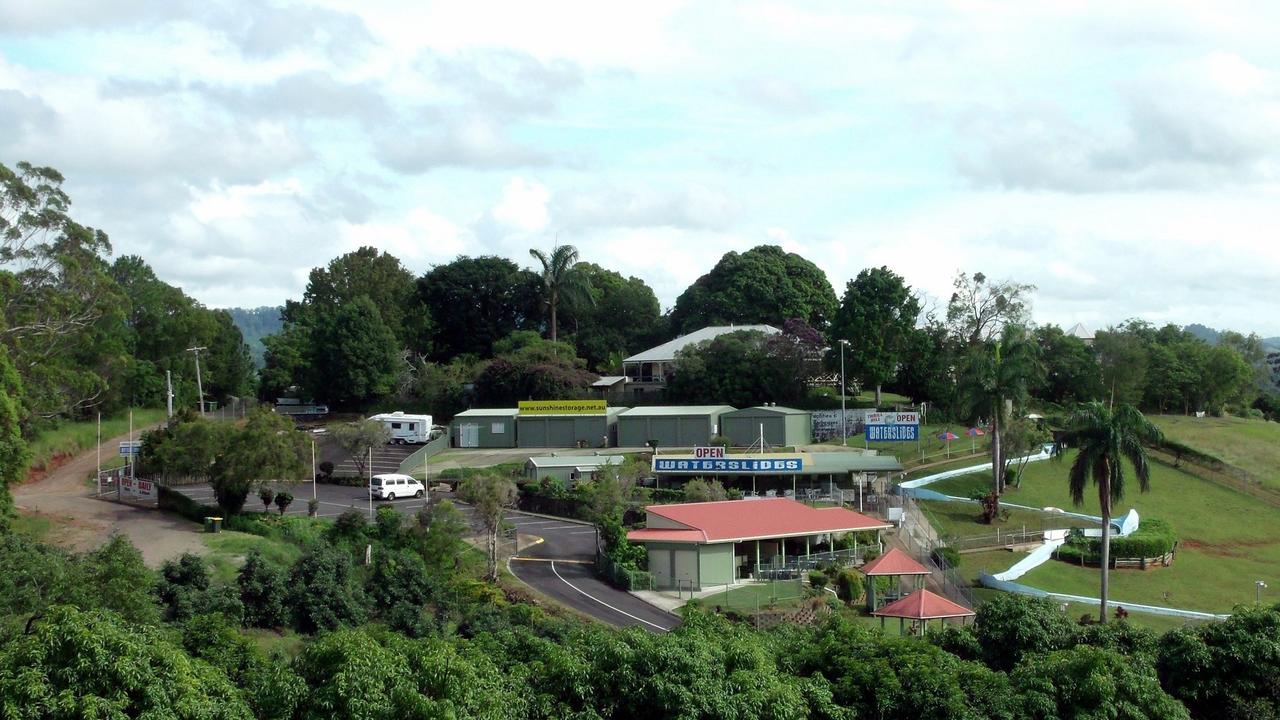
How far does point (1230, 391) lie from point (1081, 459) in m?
52.3

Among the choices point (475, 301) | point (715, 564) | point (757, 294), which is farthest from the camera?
point (757, 294)

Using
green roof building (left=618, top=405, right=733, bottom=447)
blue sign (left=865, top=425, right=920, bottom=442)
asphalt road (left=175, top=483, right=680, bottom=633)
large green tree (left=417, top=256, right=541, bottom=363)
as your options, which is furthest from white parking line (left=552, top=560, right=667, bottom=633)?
large green tree (left=417, top=256, right=541, bottom=363)

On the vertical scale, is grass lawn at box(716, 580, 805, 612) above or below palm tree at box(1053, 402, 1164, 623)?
below

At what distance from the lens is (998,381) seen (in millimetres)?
52500

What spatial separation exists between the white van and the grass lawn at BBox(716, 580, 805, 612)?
20.6m

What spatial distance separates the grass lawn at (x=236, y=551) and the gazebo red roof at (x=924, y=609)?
19485mm

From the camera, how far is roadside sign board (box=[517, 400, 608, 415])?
2825 inches

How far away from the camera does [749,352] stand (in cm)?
7738

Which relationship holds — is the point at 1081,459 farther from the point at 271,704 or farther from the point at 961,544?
the point at 271,704

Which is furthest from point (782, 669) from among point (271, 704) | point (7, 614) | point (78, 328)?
point (78, 328)

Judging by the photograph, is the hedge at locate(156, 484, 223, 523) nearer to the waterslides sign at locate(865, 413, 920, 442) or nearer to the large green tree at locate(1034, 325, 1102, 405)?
the waterslides sign at locate(865, 413, 920, 442)

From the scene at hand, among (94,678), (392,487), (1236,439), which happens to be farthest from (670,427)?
(94,678)

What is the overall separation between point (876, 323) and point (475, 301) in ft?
122

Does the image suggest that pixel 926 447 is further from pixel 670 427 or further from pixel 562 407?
pixel 562 407
